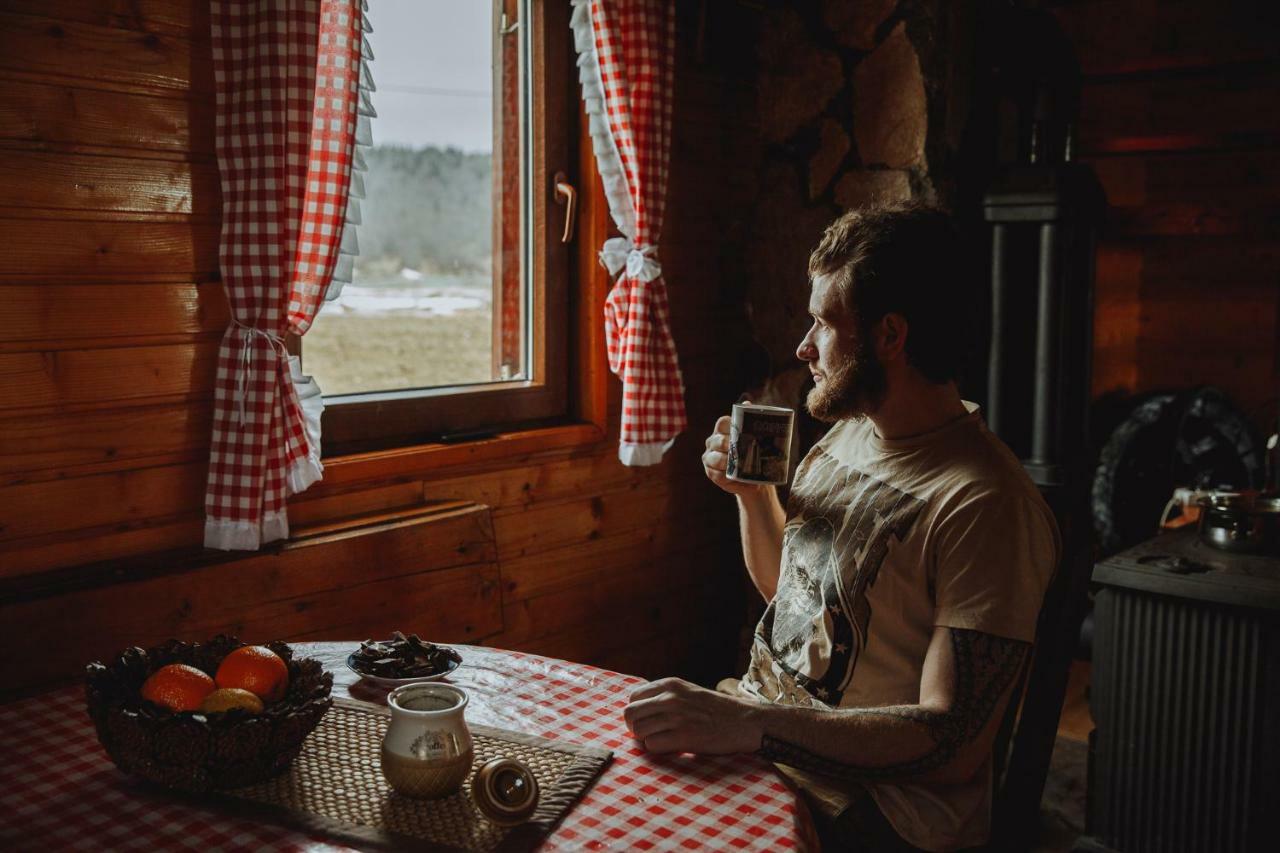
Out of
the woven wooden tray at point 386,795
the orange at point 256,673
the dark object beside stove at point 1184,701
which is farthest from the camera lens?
the dark object beside stove at point 1184,701

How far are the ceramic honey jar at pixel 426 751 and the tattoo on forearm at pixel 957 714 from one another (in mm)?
392

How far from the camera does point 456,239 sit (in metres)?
2.83

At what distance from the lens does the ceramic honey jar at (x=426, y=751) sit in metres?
1.24

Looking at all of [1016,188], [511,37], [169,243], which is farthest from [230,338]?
[1016,188]

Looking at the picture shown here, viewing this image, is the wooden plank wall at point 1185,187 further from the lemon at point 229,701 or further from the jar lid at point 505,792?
the lemon at point 229,701

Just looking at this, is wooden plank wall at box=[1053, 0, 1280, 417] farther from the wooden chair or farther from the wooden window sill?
the wooden chair

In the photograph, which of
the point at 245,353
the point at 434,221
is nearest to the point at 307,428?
the point at 245,353

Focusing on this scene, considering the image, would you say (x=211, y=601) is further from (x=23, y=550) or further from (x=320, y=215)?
(x=320, y=215)

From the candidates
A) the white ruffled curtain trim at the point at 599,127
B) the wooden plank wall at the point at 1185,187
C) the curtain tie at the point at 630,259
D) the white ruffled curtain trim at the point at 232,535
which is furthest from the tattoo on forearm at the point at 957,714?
the wooden plank wall at the point at 1185,187

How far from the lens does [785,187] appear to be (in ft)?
11.2

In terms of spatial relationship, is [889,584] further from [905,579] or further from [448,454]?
[448,454]

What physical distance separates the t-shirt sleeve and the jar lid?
24.0 inches

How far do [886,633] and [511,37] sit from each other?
1.99 metres

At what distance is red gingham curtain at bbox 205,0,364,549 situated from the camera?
6.88ft
